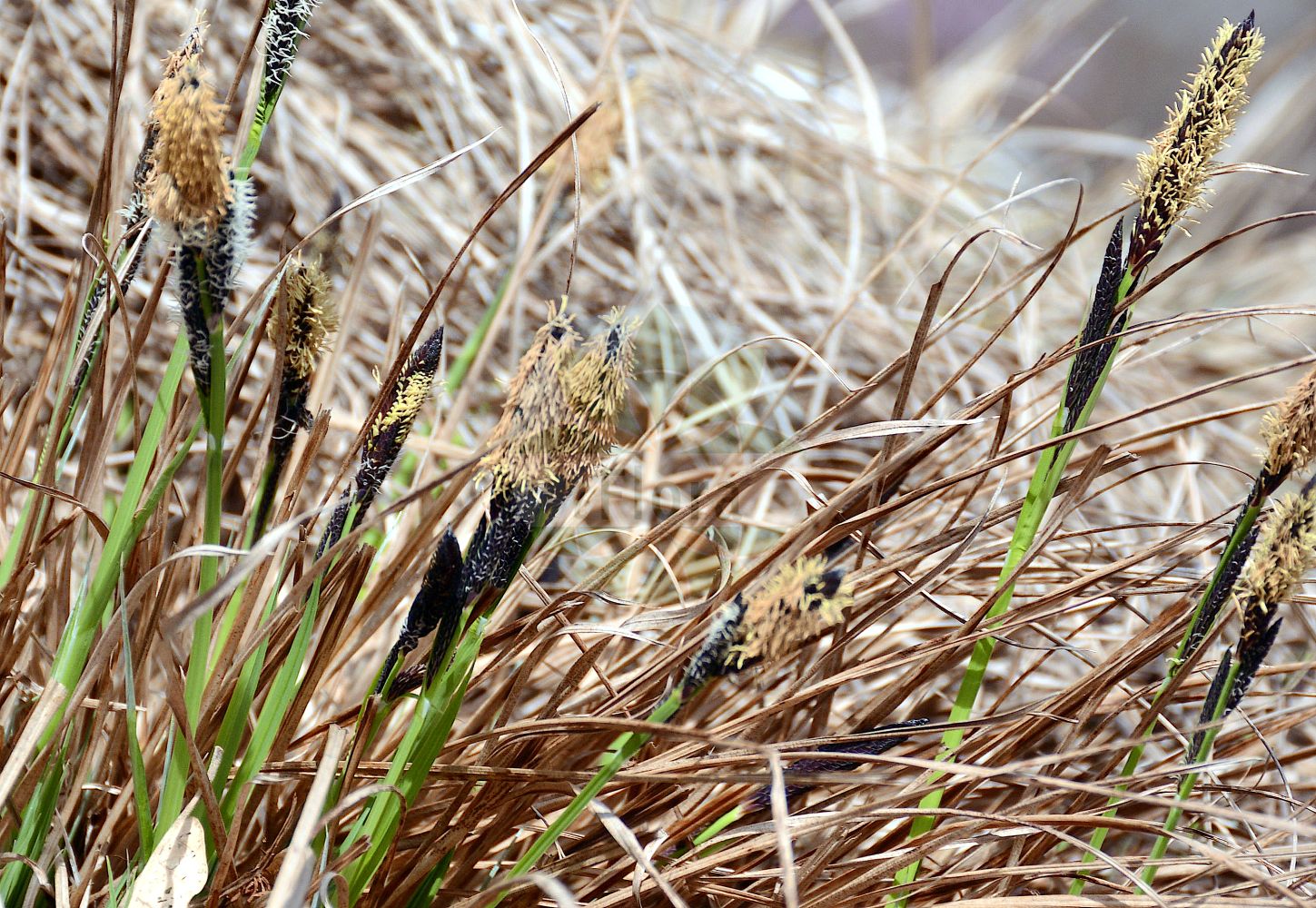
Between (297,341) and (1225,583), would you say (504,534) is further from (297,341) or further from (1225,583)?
(1225,583)

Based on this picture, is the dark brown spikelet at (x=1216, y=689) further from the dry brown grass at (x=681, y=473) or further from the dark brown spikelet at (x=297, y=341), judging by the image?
the dark brown spikelet at (x=297, y=341)

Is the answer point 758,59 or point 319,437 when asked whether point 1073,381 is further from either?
point 758,59

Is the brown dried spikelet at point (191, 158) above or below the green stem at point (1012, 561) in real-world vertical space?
above

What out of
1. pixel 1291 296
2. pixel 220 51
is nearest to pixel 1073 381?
pixel 220 51

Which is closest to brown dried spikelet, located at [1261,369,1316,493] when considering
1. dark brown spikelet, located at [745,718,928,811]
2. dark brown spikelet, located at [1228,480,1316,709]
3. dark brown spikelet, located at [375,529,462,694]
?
dark brown spikelet, located at [1228,480,1316,709]

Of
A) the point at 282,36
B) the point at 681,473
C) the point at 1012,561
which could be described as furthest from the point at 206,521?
the point at 681,473

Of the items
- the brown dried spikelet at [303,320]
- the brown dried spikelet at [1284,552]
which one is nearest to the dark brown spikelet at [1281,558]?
the brown dried spikelet at [1284,552]

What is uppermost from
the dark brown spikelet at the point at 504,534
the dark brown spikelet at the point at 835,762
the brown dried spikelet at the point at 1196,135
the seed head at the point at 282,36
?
the brown dried spikelet at the point at 1196,135

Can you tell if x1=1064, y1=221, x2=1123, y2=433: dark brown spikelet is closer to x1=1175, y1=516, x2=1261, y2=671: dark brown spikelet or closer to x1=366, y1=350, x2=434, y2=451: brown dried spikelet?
x1=1175, y1=516, x2=1261, y2=671: dark brown spikelet
